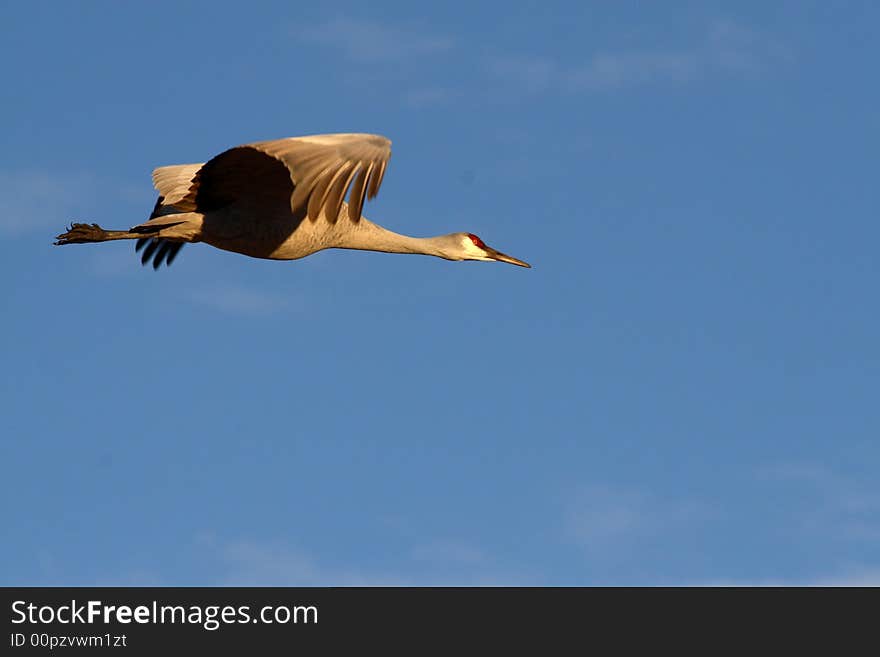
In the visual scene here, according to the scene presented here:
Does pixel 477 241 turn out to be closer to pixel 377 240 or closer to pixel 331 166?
pixel 377 240

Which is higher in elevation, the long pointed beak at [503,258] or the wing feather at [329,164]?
the long pointed beak at [503,258]

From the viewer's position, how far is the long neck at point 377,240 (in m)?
17.3

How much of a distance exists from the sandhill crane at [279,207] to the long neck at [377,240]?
0.4 inches

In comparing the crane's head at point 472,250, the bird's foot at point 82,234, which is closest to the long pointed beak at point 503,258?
the crane's head at point 472,250

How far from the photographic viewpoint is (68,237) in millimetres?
17359

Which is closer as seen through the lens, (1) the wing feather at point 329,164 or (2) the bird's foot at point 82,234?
(1) the wing feather at point 329,164

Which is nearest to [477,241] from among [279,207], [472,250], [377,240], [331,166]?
[472,250]

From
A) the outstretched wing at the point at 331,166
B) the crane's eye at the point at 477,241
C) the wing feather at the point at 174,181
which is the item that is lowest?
the outstretched wing at the point at 331,166

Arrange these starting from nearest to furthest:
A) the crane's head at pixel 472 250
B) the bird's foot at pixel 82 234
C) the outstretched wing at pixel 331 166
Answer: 1. the outstretched wing at pixel 331 166
2. the bird's foot at pixel 82 234
3. the crane's head at pixel 472 250

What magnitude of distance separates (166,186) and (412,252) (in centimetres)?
304

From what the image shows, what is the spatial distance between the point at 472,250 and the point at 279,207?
3379mm

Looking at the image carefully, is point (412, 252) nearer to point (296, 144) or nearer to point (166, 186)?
point (166, 186)

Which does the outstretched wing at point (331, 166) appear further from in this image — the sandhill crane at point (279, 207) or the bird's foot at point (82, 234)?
the bird's foot at point (82, 234)

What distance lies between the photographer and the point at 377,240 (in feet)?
58.6
